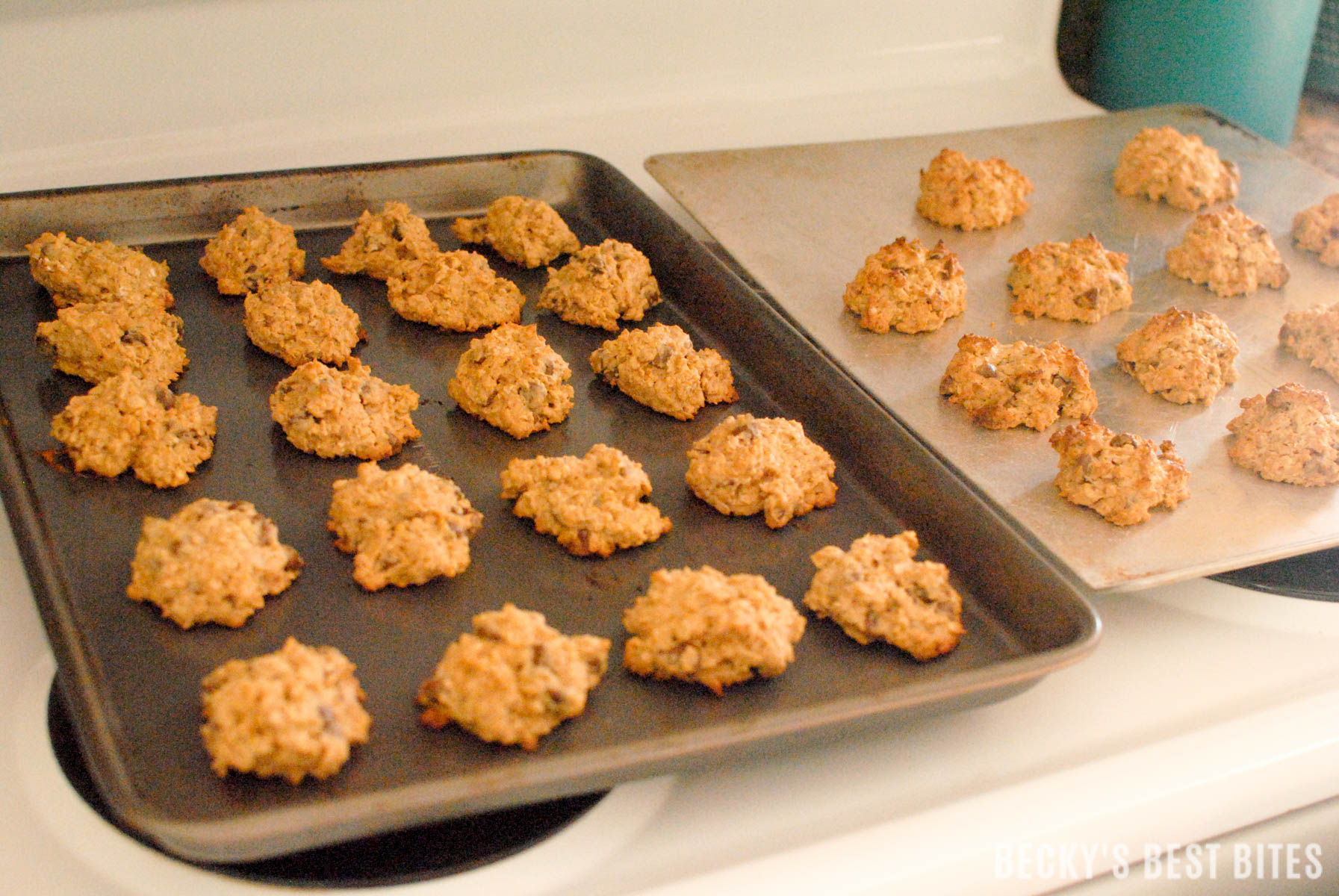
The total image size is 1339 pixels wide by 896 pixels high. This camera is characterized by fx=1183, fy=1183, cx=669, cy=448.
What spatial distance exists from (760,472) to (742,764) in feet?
1.35

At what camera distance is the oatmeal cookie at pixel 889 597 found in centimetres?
129

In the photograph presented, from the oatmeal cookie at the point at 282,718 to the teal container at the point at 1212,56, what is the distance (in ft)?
7.95

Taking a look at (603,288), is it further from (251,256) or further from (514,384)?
(251,256)

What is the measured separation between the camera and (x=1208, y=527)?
5.01ft

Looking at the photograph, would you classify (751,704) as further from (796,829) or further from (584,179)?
(584,179)

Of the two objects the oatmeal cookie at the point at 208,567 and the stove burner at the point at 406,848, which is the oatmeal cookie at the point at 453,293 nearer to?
the oatmeal cookie at the point at 208,567

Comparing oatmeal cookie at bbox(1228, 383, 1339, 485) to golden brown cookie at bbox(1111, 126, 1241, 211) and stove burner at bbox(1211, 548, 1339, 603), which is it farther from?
golden brown cookie at bbox(1111, 126, 1241, 211)

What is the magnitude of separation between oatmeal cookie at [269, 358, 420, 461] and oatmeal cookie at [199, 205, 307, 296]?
1.01 ft

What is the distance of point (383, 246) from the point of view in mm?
1923

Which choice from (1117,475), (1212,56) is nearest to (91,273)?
(1117,475)

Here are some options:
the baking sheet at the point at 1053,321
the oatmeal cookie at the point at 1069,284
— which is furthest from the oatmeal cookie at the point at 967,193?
the oatmeal cookie at the point at 1069,284

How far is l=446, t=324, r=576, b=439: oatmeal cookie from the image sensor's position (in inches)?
64.1

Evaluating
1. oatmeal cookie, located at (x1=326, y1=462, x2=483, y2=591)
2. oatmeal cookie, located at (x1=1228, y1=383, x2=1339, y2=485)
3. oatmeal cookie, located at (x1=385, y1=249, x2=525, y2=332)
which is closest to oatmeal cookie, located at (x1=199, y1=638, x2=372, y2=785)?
oatmeal cookie, located at (x1=326, y1=462, x2=483, y2=591)

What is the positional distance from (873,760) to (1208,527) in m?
0.62
